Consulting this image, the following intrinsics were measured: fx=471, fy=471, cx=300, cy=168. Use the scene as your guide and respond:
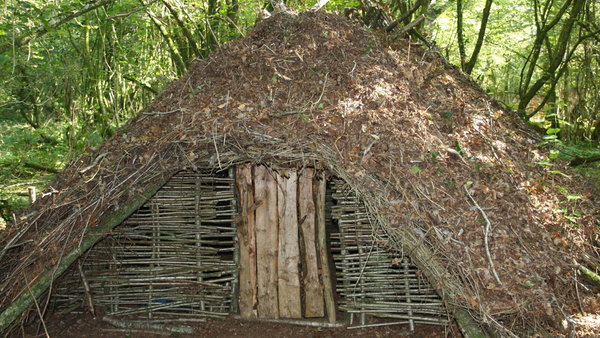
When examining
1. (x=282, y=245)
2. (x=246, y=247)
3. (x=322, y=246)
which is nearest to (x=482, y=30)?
(x=322, y=246)

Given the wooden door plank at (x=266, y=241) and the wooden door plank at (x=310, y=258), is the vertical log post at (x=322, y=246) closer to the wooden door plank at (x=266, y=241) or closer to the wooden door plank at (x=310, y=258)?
the wooden door plank at (x=310, y=258)

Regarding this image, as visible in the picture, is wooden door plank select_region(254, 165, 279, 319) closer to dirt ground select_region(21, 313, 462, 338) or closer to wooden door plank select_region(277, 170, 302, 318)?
wooden door plank select_region(277, 170, 302, 318)

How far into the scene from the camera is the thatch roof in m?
4.39

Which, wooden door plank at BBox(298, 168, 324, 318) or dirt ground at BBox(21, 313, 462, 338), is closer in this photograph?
dirt ground at BBox(21, 313, 462, 338)

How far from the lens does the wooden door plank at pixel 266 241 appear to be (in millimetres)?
5711

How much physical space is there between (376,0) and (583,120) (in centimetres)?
665

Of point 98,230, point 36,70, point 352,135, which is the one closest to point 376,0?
point 352,135

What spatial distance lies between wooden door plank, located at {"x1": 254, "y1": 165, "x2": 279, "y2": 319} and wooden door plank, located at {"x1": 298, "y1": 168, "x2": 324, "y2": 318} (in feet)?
1.12

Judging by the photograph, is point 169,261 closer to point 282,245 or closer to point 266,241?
point 266,241

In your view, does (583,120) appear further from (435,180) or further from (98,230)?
(98,230)

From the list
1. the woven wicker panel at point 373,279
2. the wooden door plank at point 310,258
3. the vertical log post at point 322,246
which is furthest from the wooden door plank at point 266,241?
the woven wicker panel at point 373,279

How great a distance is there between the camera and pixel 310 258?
575 cm

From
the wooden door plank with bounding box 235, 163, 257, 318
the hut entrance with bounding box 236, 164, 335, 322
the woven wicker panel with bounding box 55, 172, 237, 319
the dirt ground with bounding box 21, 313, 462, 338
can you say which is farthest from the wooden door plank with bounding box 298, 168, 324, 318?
the woven wicker panel with bounding box 55, 172, 237, 319

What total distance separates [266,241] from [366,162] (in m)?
1.70
